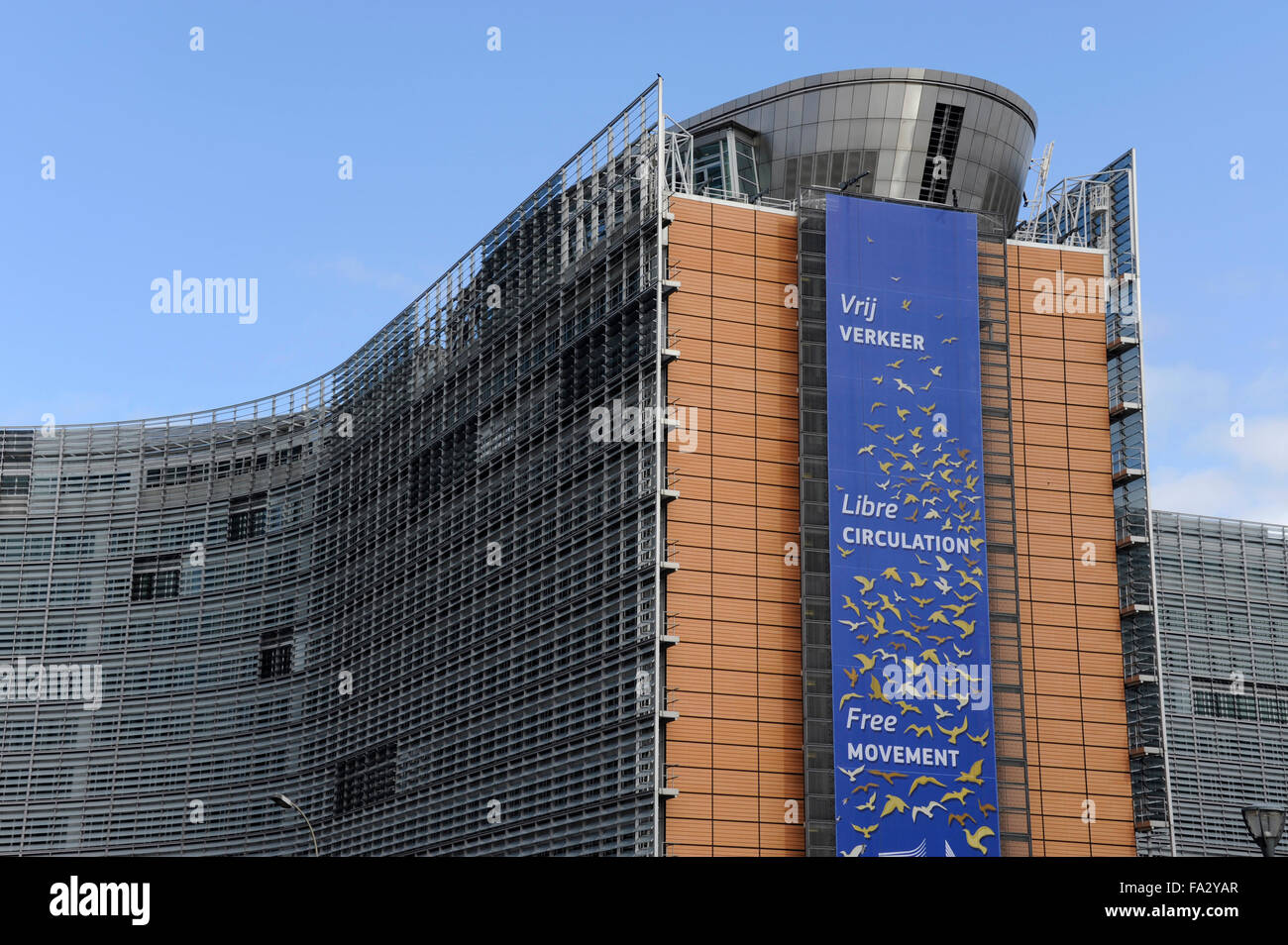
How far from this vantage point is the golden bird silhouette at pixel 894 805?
7150 centimetres

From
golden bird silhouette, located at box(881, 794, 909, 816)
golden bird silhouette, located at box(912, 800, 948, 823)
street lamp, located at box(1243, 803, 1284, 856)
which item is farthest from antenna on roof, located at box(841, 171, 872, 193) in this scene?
street lamp, located at box(1243, 803, 1284, 856)

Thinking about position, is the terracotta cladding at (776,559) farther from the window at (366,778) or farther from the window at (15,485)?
the window at (15,485)

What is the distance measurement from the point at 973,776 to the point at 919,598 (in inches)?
326

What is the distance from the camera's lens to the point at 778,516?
7556 centimetres

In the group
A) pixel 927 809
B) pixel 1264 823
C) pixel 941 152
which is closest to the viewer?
pixel 1264 823

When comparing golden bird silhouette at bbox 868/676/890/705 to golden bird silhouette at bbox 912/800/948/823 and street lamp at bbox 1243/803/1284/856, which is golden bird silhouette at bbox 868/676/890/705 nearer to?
golden bird silhouette at bbox 912/800/948/823

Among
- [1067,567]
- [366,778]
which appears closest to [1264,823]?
[1067,567]

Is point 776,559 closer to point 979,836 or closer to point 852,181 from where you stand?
point 979,836

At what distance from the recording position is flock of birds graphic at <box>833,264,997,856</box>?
72.2 meters

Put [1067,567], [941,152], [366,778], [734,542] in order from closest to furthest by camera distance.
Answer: [734,542]
[1067,567]
[941,152]
[366,778]
